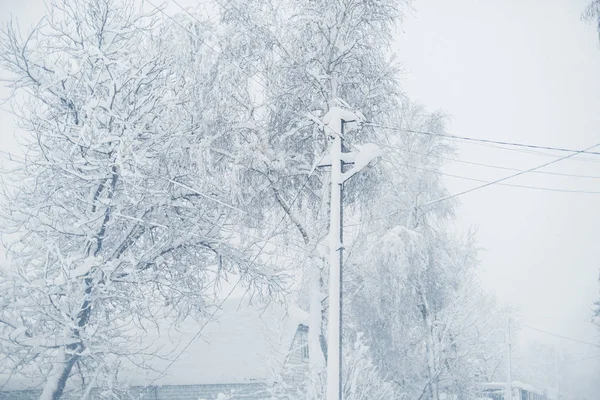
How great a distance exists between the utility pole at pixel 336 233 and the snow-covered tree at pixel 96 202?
1.88 meters

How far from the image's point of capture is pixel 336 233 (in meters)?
6.51

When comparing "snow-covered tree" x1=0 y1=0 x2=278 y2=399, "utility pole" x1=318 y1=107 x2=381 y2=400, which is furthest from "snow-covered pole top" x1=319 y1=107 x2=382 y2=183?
"snow-covered tree" x1=0 y1=0 x2=278 y2=399

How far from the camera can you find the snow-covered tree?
7047 mm

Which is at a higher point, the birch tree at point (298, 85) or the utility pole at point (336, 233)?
the birch tree at point (298, 85)

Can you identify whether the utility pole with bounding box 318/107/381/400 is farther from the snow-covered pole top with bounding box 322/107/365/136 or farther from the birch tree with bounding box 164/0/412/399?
the birch tree with bounding box 164/0/412/399

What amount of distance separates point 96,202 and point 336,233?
4035 millimetres

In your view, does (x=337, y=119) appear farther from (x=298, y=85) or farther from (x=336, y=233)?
(x=298, y=85)

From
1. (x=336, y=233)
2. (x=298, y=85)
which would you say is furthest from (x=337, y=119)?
(x=298, y=85)

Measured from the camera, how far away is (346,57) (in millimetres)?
10008

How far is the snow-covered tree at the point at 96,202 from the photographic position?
7.05 meters

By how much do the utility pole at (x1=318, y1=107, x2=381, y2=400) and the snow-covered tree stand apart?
188 centimetres

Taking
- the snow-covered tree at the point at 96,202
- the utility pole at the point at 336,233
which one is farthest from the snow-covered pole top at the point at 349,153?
the snow-covered tree at the point at 96,202

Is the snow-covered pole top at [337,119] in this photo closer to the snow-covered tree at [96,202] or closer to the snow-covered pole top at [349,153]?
the snow-covered pole top at [349,153]

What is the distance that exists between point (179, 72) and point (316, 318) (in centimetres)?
587
